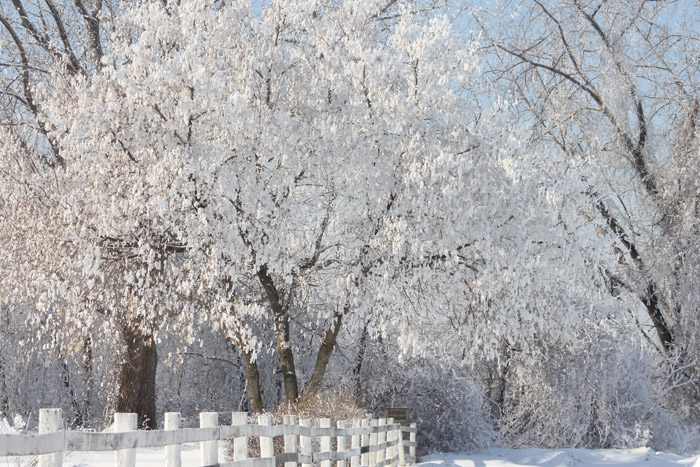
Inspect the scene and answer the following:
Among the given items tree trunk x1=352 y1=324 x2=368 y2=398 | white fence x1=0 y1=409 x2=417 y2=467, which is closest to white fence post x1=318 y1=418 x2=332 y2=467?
white fence x1=0 y1=409 x2=417 y2=467

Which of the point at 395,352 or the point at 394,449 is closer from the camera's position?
the point at 394,449

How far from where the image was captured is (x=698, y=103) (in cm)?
2075

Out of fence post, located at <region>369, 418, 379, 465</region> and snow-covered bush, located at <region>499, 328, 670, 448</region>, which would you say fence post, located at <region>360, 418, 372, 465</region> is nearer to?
fence post, located at <region>369, 418, 379, 465</region>

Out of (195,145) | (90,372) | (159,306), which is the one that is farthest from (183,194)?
(90,372)

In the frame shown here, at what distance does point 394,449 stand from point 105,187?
6601mm

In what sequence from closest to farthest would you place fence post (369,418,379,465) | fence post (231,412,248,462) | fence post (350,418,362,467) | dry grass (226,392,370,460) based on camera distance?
fence post (231,412,248,462), fence post (350,418,362,467), fence post (369,418,379,465), dry grass (226,392,370,460)

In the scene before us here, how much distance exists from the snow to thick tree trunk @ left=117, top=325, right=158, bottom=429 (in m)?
6.36

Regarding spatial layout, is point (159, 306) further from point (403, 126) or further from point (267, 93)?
point (403, 126)

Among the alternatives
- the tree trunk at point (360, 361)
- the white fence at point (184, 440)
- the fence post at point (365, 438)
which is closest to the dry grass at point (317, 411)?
the fence post at point (365, 438)

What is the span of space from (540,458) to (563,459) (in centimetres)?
84

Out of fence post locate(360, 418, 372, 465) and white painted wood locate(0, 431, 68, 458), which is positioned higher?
white painted wood locate(0, 431, 68, 458)

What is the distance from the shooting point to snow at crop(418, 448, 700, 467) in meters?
15.4

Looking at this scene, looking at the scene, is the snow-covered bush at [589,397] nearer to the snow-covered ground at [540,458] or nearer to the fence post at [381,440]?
the snow-covered ground at [540,458]

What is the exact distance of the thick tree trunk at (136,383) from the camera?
18.1m
